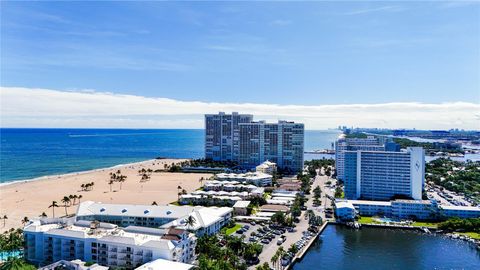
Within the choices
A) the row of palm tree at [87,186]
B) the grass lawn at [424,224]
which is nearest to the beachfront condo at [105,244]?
the grass lawn at [424,224]

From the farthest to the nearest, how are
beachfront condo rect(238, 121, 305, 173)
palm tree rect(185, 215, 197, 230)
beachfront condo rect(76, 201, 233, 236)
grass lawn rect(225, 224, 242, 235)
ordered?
1. beachfront condo rect(238, 121, 305, 173)
2. grass lawn rect(225, 224, 242, 235)
3. beachfront condo rect(76, 201, 233, 236)
4. palm tree rect(185, 215, 197, 230)

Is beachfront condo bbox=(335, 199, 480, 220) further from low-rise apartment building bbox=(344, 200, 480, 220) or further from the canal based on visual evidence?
the canal

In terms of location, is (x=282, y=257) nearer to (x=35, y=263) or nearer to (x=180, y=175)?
(x=35, y=263)

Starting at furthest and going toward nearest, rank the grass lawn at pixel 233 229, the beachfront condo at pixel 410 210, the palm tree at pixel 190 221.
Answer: the beachfront condo at pixel 410 210
the grass lawn at pixel 233 229
the palm tree at pixel 190 221

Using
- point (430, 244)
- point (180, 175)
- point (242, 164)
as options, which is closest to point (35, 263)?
point (430, 244)

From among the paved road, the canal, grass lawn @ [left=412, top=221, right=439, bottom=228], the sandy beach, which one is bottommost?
the canal

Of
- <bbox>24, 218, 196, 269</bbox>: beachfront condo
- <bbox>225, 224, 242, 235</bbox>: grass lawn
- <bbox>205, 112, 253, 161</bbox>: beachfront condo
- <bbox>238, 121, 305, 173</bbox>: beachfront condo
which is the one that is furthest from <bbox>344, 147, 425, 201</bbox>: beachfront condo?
<bbox>205, 112, 253, 161</bbox>: beachfront condo

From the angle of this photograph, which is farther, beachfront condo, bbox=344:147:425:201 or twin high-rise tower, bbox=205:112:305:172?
twin high-rise tower, bbox=205:112:305:172

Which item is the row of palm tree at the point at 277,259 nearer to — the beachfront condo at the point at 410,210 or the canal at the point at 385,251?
the canal at the point at 385,251
